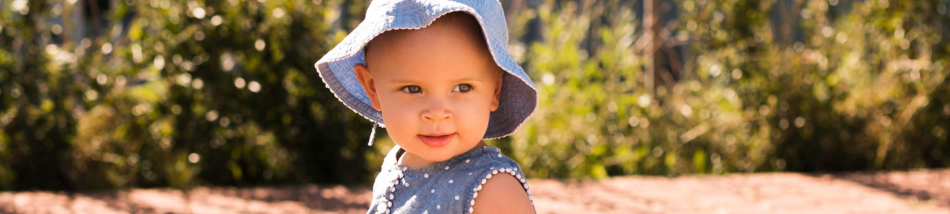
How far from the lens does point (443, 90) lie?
1656mm

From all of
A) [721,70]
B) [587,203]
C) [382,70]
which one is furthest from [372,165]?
[382,70]

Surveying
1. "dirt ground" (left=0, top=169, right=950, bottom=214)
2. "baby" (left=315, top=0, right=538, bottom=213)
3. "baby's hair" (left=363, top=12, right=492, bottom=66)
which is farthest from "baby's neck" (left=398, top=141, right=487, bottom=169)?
"dirt ground" (left=0, top=169, right=950, bottom=214)

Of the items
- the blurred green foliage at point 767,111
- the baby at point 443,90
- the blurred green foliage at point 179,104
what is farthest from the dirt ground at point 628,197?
the baby at point 443,90

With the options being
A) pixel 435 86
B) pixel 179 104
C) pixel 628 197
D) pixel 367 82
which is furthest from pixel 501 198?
pixel 179 104

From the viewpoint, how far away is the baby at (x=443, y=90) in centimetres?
164

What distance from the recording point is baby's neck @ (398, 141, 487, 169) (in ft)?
5.92

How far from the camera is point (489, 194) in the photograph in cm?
168

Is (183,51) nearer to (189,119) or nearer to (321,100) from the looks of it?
(189,119)

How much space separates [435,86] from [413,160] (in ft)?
0.77

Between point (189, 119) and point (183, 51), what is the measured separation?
1.10ft

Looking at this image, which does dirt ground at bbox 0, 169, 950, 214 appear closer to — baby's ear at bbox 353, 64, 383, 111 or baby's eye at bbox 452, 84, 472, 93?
baby's ear at bbox 353, 64, 383, 111

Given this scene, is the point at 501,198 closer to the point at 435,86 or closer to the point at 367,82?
the point at 435,86

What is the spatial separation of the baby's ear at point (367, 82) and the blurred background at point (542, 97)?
2.83 m

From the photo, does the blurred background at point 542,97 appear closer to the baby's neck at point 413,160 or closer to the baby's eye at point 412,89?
the baby's neck at point 413,160
